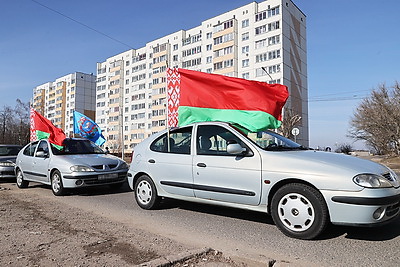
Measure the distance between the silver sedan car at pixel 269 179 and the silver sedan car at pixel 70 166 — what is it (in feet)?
7.61

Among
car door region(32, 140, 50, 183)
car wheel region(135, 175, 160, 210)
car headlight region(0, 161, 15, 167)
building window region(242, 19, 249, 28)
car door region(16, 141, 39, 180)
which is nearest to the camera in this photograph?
car wheel region(135, 175, 160, 210)

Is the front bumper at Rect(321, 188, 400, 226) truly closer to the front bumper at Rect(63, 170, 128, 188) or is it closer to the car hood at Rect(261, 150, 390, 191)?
the car hood at Rect(261, 150, 390, 191)

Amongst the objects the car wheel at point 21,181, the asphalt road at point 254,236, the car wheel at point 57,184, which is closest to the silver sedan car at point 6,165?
the car wheel at point 21,181

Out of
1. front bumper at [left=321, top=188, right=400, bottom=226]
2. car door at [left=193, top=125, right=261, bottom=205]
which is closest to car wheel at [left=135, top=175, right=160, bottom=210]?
car door at [left=193, top=125, right=261, bottom=205]

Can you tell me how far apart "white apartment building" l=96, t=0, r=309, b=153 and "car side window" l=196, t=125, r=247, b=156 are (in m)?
34.9

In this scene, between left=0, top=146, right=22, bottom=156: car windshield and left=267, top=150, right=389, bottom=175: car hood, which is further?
left=0, top=146, right=22, bottom=156: car windshield

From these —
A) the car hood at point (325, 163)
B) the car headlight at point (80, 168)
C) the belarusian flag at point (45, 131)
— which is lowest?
the car headlight at point (80, 168)

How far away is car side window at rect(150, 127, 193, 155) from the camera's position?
5824 millimetres

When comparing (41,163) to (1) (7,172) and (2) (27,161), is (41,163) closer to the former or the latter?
(2) (27,161)

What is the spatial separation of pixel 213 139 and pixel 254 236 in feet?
5.74

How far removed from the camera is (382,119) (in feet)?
119

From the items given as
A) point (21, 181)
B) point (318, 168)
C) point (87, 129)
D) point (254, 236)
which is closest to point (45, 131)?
point (21, 181)

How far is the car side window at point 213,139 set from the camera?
5.24 metres

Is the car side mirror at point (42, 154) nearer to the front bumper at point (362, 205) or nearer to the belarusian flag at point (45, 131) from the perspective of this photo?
the belarusian flag at point (45, 131)
